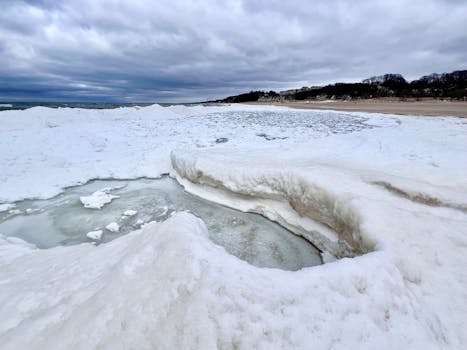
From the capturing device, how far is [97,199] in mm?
5211

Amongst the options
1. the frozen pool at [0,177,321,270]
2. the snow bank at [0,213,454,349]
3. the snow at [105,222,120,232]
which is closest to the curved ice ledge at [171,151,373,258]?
the frozen pool at [0,177,321,270]

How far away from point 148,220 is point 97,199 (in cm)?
143

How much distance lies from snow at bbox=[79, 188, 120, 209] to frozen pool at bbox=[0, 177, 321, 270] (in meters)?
0.09

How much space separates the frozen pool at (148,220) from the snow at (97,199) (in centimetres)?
9

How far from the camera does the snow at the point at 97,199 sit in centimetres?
505

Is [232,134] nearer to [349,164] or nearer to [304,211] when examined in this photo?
[349,164]

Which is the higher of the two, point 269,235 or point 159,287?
point 159,287

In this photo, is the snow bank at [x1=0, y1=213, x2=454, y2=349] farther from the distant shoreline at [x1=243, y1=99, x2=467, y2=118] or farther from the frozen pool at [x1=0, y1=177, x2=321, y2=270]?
the distant shoreline at [x1=243, y1=99, x2=467, y2=118]

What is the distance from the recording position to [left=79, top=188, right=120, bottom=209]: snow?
505 cm

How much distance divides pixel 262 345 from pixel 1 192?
6.45 m

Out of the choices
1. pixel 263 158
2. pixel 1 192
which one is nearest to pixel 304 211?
pixel 263 158

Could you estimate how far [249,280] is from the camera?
6.31 ft

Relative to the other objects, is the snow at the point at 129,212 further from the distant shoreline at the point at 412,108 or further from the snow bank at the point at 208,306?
the distant shoreline at the point at 412,108

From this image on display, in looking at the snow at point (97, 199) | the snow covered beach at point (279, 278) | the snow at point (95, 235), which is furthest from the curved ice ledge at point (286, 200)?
the snow at point (95, 235)
